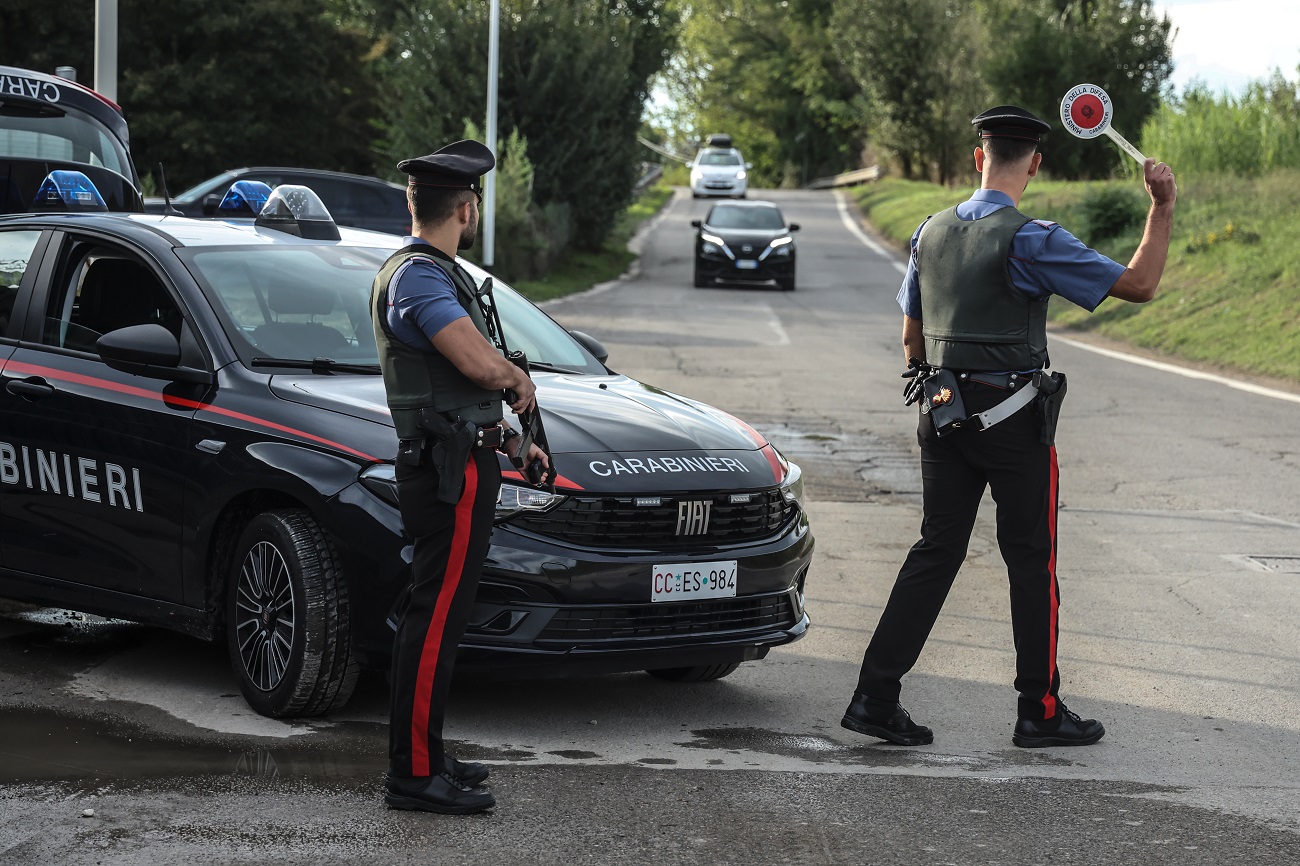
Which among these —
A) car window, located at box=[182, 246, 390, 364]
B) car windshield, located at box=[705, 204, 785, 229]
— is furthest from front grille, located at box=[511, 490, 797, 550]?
car windshield, located at box=[705, 204, 785, 229]

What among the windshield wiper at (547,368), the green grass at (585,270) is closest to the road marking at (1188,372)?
the green grass at (585,270)

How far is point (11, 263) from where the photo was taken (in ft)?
21.2

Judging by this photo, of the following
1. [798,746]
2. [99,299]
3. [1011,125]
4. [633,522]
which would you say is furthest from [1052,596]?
[99,299]

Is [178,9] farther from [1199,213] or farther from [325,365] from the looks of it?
[325,365]

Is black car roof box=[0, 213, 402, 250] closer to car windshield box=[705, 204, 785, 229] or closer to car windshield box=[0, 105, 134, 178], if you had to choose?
car windshield box=[0, 105, 134, 178]

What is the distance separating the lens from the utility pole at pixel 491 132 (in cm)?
2672

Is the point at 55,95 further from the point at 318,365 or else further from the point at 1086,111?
the point at 1086,111

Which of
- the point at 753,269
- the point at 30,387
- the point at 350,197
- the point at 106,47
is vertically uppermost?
the point at 106,47

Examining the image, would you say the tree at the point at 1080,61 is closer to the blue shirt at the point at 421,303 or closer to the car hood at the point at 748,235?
the car hood at the point at 748,235

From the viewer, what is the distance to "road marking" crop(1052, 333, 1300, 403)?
16016mm

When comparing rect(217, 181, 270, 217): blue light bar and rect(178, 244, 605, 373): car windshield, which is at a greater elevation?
rect(217, 181, 270, 217): blue light bar

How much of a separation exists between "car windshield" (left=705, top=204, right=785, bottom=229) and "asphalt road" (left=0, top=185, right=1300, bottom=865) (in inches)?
796

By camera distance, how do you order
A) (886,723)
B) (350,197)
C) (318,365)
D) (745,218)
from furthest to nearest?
(745,218) < (350,197) < (318,365) < (886,723)

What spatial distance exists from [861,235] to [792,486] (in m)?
37.4
